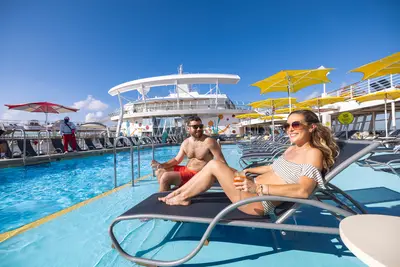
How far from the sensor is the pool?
1.55 metres

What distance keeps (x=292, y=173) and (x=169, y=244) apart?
121cm

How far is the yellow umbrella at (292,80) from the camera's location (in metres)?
6.20

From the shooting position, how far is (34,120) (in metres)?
15.9

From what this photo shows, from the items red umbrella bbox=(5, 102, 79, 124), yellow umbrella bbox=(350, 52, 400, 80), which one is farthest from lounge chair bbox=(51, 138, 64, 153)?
yellow umbrella bbox=(350, 52, 400, 80)

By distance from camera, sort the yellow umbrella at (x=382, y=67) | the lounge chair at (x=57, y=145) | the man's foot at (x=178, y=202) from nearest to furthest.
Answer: the man's foot at (x=178, y=202) → the yellow umbrella at (x=382, y=67) → the lounge chair at (x=57, y=145)

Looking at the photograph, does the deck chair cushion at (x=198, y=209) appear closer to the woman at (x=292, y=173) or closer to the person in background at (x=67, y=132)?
the woman at (x=292, y=173)

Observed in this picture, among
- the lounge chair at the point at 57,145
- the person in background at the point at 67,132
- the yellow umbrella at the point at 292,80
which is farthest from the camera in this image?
the lounge chair at the point at 57,145

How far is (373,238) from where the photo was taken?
57 centimetres

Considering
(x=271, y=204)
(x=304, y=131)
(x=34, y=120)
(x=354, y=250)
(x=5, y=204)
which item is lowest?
(x=5, y=204)

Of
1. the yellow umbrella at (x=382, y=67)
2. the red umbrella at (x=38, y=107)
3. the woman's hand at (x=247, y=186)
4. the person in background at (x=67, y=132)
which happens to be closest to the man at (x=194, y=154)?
the woman's hand at (x=247, y=186)

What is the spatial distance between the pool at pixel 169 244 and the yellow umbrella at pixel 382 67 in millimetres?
4308

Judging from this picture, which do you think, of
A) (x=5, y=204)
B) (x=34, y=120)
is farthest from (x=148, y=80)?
(x=5, y=204)

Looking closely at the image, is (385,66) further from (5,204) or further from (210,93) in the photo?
(210,93)

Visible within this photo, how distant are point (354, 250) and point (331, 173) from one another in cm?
101
